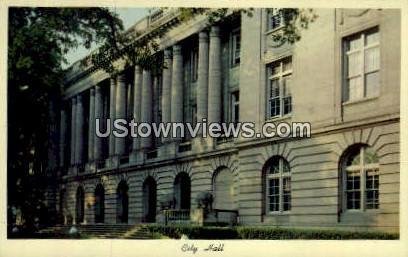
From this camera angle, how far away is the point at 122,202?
16078 mm

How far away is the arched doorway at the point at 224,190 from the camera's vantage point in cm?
1525

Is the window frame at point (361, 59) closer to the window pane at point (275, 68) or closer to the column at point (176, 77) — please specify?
the window pane at point (275, 68)

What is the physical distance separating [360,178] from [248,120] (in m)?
2.47

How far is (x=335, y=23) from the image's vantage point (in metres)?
14.3

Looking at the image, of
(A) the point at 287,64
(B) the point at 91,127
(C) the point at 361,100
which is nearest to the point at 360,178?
(C) the point at 361,100

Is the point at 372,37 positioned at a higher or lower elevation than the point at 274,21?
lower

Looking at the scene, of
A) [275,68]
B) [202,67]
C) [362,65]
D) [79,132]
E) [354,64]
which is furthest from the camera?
[202,67]

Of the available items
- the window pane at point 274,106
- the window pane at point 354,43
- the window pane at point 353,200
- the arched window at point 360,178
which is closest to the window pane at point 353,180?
the arched window at point 360,178

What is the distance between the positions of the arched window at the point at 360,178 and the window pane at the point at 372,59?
1.53m

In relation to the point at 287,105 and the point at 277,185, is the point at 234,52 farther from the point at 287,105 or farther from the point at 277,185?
the point at 277,185

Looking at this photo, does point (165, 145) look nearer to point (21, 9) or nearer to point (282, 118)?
point (282, 118)
